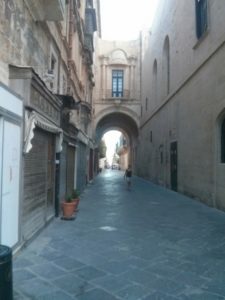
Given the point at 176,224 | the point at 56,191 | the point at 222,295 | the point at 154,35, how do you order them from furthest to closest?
the point at 154,35, the point at 56,191, the point at 176,224, the point at 222,295

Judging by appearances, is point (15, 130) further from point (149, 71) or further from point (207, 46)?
point (149, 71)

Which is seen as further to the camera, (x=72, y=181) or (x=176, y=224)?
(x=72, y=181)

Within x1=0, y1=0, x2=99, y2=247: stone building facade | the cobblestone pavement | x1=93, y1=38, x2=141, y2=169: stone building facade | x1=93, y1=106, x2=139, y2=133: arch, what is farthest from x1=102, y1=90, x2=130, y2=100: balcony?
the cobblestone pavement

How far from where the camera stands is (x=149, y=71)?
1128 inches

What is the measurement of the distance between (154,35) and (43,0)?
64.3ft

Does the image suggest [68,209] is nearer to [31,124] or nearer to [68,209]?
[68,209]

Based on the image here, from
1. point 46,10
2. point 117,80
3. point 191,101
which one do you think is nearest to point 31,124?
point 46,10

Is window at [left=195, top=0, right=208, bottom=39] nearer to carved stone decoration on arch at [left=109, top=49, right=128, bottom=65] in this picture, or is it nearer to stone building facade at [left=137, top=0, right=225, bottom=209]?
stone building facade at [left=137, top=0, right=225, bottom=209]

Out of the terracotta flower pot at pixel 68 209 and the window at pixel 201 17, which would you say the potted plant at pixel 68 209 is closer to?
the terracotta flower pot at pixel 68 209

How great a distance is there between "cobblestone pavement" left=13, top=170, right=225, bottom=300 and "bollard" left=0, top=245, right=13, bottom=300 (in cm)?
101

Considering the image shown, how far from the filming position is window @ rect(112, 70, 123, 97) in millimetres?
35188

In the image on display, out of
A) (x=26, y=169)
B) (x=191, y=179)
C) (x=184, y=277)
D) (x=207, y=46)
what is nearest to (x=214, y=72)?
(x=207, y=46)

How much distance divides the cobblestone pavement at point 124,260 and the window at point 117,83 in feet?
88.4

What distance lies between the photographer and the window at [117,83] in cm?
3519
